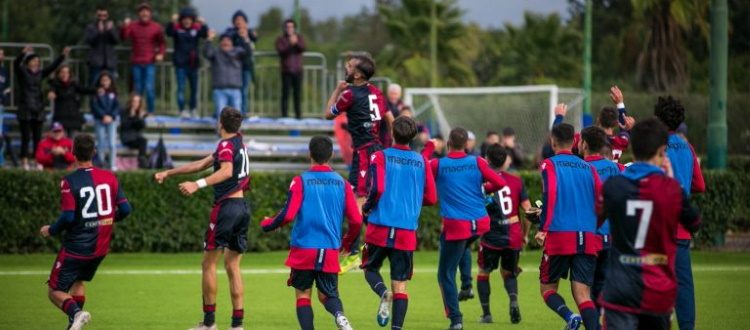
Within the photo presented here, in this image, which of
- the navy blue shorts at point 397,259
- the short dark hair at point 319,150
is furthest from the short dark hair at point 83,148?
the navy blue shorts at point 397,259

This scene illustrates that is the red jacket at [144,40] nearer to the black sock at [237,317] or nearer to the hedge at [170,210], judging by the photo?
the hedge at [170,210]

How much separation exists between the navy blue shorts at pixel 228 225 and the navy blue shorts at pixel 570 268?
292 centimetres

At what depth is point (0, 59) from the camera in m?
23.2

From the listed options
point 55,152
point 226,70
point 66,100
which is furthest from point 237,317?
point 226,70

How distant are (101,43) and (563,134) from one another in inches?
613

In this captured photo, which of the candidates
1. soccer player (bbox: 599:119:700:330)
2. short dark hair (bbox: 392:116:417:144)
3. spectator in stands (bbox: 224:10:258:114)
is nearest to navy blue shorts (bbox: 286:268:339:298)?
short dark hair (bbox: 392:116:417:144)

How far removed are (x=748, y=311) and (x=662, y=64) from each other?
3055 centimetres

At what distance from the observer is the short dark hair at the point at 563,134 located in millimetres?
11276

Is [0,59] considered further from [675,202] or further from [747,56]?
[747,56]

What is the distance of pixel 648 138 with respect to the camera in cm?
856

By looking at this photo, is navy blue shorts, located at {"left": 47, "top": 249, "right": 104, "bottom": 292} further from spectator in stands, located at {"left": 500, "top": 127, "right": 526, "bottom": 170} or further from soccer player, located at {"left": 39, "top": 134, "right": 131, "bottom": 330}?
spectator in stands, located at {"left": 500, "top": 127, "right": 526, "bottom": 170}

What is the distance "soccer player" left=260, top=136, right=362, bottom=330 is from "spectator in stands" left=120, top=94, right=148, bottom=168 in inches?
544

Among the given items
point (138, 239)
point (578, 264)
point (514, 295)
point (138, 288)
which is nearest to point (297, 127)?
point (138, 239)

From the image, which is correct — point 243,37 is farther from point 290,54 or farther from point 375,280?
point 375,280
